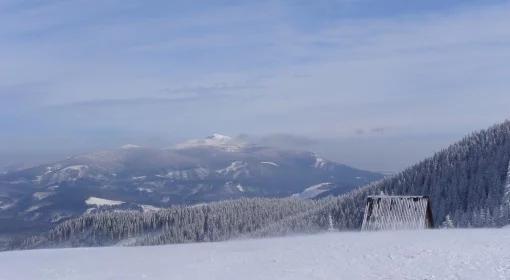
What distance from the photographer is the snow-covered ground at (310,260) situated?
1191 inches

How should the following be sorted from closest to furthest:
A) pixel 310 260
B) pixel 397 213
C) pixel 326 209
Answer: pixel 310 260 < pixel 397 213 < pixel 326 209

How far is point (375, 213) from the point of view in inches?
2175

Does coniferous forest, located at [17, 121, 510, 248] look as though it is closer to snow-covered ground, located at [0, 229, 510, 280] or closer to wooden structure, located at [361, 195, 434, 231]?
wooden structure, located at [361, 195, 434, 231]

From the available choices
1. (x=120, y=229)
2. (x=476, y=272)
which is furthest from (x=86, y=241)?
(x=476, y=272)

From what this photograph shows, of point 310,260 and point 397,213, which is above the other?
point 397,213

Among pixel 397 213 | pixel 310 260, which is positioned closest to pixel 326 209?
pixel 397 213

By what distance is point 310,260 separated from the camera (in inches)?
1348

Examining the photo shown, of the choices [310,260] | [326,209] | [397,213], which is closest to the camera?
[310,260]

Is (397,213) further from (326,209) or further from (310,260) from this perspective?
(326,209)

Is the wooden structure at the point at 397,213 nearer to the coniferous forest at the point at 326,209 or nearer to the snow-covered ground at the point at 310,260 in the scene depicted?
the snow-covered ground at the point at 310,260

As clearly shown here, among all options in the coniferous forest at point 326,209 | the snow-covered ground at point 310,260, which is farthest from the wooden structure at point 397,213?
the coniferous forest at point 326,209

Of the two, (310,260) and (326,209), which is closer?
(310,260)

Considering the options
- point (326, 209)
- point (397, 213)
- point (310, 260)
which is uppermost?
point (326, 209)

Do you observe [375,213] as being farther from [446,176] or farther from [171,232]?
[171,232]
